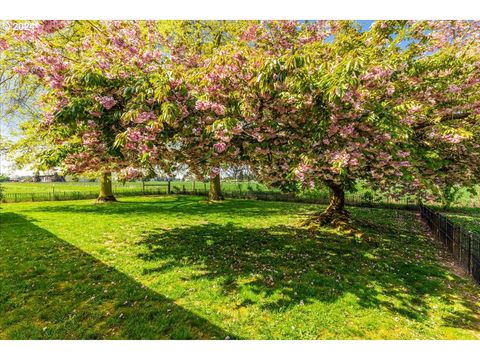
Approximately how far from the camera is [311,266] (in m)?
7.98

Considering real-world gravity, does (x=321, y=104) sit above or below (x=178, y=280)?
above

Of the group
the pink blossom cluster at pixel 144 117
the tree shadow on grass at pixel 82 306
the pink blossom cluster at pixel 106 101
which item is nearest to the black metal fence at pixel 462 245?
the tree shadow on grass at pixel 82 306

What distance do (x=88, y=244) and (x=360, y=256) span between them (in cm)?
1049

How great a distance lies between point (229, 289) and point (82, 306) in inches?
129

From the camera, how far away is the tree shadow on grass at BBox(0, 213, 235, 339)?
4695mm

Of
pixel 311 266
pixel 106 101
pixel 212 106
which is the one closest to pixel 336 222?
pixel 311 266

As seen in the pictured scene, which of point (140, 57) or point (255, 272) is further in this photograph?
point (255, 272)

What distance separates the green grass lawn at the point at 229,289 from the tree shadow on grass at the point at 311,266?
0.04 m

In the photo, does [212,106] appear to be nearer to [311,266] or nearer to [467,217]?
[311,266]

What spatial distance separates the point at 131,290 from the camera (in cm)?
627
